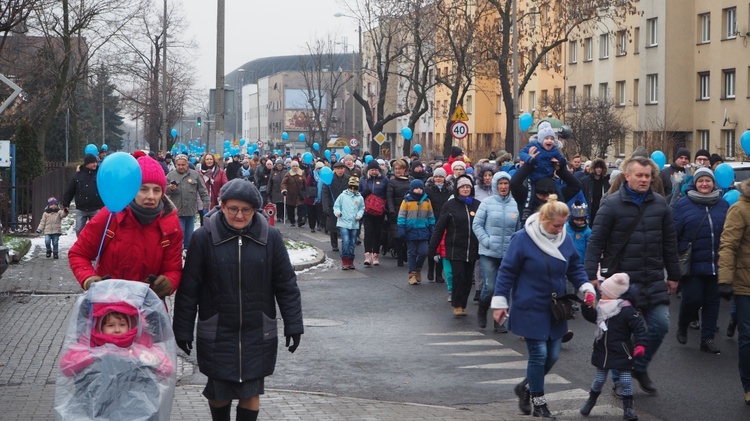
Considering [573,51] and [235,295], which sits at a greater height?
[573,51]

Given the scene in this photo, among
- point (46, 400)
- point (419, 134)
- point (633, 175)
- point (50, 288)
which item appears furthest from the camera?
point (419, 134)

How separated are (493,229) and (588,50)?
4949cm

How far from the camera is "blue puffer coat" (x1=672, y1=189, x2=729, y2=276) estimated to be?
10828 mm

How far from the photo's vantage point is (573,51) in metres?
62.4

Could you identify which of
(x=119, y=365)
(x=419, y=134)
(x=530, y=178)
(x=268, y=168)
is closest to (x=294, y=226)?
(x=268, y=168)

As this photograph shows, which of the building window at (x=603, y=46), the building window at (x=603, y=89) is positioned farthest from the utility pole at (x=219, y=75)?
the building window at (x=603, y=46)

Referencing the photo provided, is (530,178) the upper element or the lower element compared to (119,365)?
upper

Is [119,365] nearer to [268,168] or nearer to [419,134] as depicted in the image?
[268,168]

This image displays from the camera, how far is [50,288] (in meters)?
15.8

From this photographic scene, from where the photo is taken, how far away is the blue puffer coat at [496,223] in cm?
1260

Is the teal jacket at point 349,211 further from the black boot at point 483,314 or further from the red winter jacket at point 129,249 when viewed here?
the red winter jacket at point 129,249

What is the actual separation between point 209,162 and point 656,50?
34.3 m

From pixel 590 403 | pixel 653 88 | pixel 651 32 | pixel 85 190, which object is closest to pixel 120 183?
pixel 590 403

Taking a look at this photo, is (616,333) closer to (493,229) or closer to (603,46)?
(493,229)
